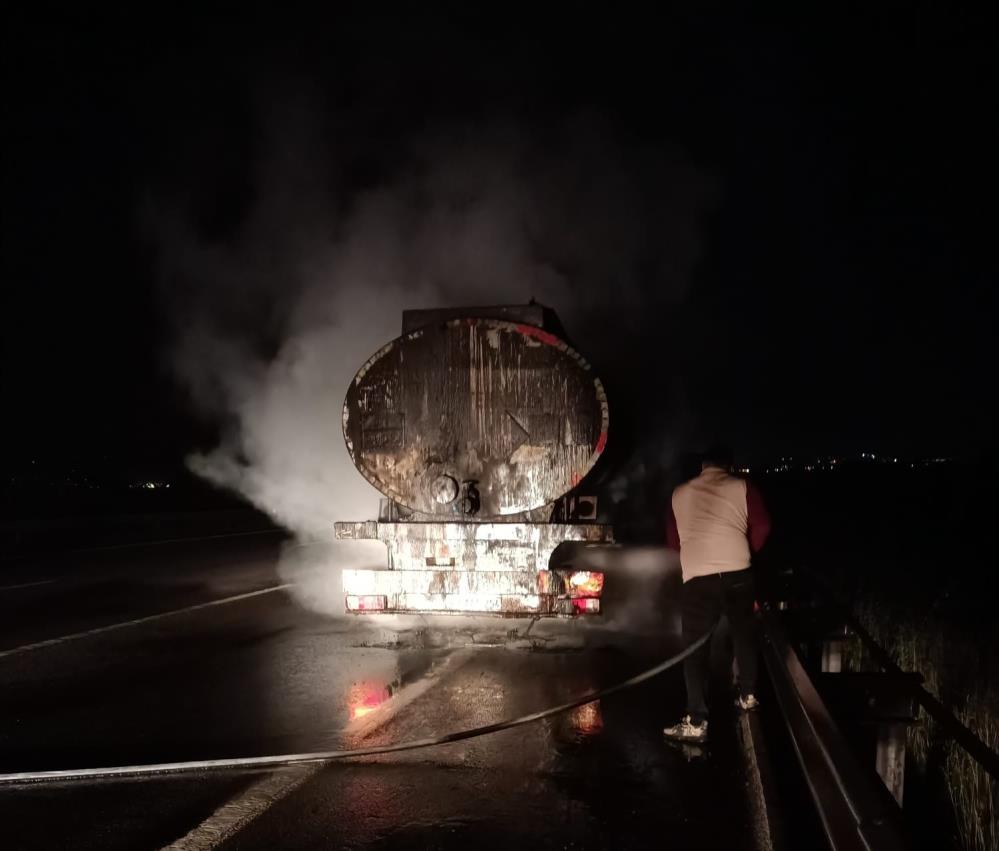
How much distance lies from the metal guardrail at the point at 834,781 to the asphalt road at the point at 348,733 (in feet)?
1.43

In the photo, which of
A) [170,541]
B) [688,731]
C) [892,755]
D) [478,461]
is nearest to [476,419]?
[478,461]

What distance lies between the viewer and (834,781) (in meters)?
3.39

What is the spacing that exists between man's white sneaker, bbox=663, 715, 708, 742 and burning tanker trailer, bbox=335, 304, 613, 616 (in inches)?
78.9

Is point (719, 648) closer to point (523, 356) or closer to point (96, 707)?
point (523, 356)

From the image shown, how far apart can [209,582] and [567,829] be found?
956 cm

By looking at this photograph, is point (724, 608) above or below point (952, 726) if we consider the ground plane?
above

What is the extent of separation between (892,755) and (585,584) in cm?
282

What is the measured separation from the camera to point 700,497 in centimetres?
529

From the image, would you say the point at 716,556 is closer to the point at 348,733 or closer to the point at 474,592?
the point at 348,733

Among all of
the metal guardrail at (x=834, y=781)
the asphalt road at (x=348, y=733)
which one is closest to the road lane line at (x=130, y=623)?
the asphalt road at (x=348, y=733)

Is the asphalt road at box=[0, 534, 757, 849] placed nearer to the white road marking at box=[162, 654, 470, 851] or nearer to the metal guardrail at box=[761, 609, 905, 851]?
the white road marking at box=[162, 654, 470, 851]

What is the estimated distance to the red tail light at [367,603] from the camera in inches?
289

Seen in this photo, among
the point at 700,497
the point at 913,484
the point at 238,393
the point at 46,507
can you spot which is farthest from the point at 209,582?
the point at 913,484

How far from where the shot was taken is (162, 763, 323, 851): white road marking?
146 inches
